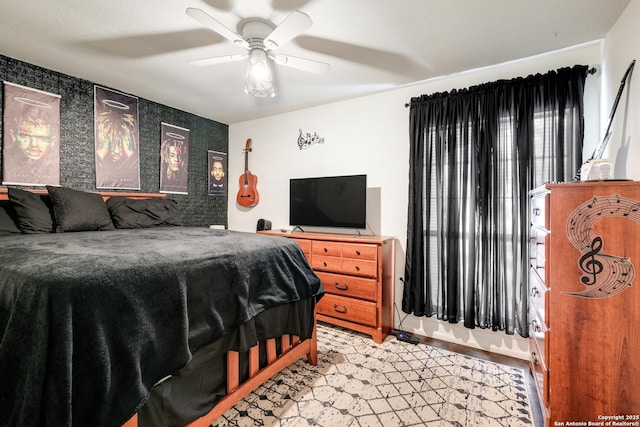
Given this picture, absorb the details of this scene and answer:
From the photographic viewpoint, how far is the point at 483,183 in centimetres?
249

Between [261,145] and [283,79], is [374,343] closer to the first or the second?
[283,79]

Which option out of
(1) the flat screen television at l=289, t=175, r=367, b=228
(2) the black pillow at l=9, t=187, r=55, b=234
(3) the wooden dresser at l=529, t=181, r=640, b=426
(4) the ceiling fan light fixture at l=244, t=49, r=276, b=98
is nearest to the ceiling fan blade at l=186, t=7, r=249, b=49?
(4) the ceiling fan light fixture at l=244, t=49, r=276, b=98

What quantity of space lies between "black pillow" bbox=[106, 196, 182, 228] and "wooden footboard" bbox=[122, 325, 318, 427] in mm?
1916

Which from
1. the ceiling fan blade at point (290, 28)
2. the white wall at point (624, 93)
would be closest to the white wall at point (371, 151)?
the white wall at point (624, 93)

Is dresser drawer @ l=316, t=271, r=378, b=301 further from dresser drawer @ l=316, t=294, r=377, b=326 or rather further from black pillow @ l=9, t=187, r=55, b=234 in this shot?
black pillow @ l=9, t=187, r=55, b=234

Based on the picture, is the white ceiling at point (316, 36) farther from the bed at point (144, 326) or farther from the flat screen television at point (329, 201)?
the bed at point (144, 326)

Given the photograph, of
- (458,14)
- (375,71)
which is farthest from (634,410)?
(375,71)

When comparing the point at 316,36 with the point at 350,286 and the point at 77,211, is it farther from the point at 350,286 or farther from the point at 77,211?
the point at 77,211

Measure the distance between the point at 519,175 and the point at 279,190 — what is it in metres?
2.68

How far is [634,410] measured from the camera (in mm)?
1288

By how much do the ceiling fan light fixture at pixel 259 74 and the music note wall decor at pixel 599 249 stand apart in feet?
6.36

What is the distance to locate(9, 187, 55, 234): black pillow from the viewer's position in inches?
89.9

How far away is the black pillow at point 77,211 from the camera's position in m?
2.43

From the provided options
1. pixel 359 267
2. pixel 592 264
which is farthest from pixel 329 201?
pixel 592 264
